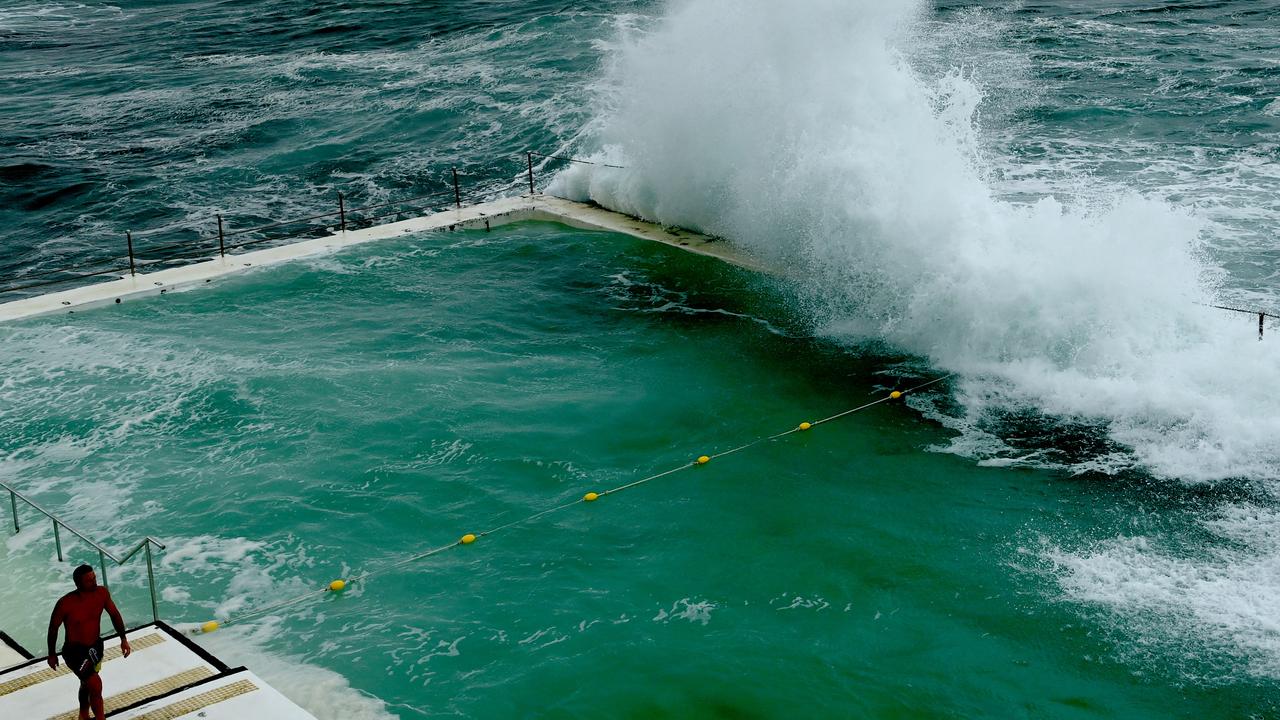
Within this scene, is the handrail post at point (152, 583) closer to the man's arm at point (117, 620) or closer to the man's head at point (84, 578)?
the man's arm at point (117, 620)

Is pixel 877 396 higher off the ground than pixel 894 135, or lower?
lower

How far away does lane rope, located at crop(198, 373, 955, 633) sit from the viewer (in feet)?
35.2

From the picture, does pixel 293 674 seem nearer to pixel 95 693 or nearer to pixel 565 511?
pixel 95 693

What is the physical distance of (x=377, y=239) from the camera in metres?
21.3

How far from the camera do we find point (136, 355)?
16.4m

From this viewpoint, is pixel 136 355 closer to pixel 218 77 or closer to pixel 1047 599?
pixel 1047 599

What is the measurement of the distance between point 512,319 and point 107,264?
942cm

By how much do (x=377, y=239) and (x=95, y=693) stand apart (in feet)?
45.7

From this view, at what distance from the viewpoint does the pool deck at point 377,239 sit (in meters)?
18.4

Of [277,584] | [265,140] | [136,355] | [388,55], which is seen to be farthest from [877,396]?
[388,55]

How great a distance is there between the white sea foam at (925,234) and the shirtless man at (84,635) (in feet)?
32.6

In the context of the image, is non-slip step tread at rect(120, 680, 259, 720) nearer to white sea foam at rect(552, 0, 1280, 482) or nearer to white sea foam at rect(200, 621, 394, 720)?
white sea foam at rect(200, 621, 394, 720)

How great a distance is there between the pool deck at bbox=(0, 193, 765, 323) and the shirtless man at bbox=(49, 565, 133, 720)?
11150mm

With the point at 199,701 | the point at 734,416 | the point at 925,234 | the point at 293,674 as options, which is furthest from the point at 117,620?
the point at 925,234
